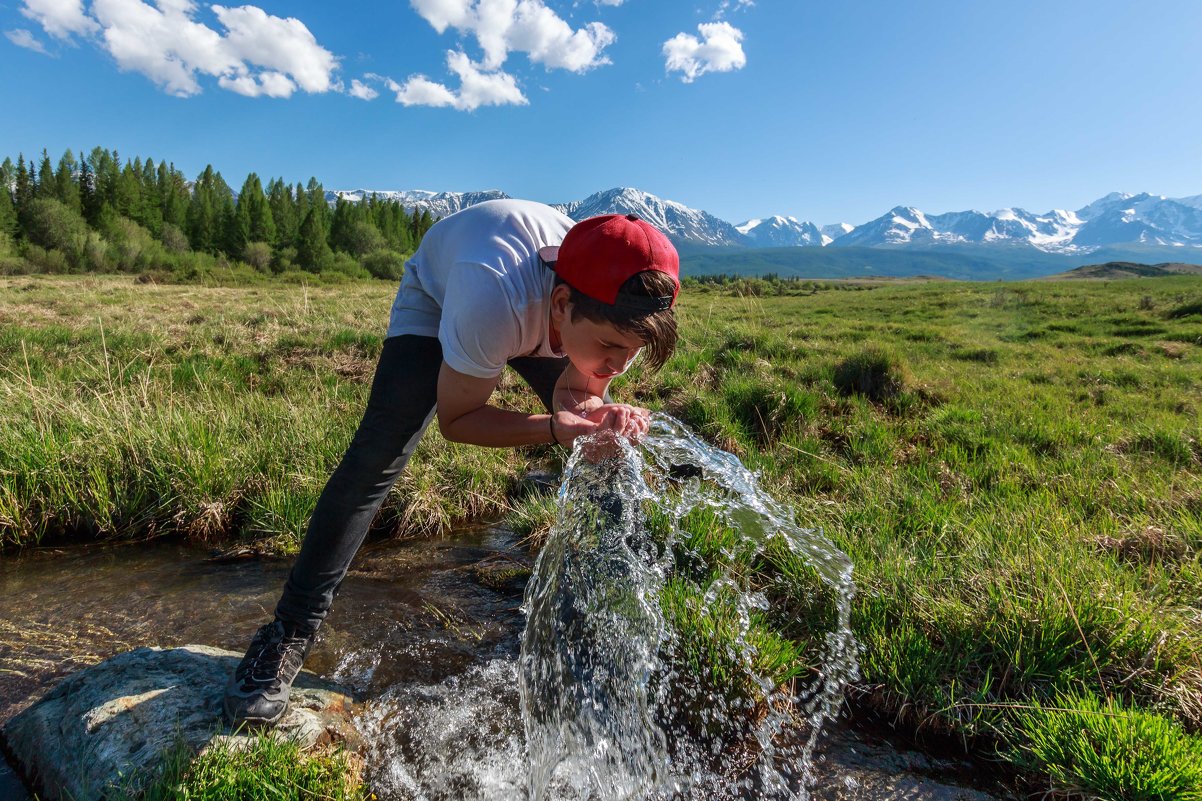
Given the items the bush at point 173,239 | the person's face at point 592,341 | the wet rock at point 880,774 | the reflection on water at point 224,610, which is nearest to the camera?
the person's face at point 592,341

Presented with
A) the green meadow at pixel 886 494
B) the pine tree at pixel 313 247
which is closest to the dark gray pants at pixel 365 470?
the green meadow at pixel 886 494

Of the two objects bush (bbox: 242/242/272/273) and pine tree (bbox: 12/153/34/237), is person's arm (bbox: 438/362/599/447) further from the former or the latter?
pine tree (bbox: 12/153/34/237)

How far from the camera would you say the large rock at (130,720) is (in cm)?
203

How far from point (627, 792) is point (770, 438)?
3627 millimetres

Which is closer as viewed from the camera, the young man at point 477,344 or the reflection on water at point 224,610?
the young man at point 477,344

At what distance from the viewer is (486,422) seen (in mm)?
2230

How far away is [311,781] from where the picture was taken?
2021 mm

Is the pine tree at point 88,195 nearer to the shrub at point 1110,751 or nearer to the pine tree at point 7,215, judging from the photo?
the pine tree at point 7,215

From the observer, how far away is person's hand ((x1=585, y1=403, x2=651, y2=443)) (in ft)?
7.60

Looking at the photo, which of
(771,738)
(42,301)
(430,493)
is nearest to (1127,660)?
(771,738)

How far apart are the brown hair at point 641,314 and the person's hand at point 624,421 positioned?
300mm

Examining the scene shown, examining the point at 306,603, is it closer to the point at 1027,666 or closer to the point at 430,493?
the point at 430,493

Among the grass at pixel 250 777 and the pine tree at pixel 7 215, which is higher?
the pine tree at pixel 7 215

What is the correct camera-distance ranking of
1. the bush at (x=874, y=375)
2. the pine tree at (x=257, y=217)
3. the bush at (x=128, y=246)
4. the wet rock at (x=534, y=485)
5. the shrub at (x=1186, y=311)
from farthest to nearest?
the pine tree at (x=257, y=217) → the bush at (x=128, y=246) → the shrub at (x=1186, y=311) → the bush at (x=874, y=375) → the wet rock at (x=534, y=485)
